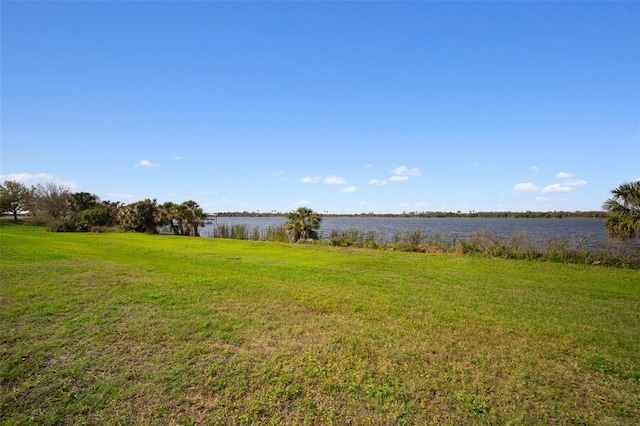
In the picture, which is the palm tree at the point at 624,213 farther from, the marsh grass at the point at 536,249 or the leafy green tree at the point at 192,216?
the leafy green tree at the point at 192,216

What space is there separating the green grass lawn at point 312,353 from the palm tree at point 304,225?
15.7m

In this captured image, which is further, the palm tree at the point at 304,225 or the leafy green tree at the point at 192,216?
the leafy green tree at the point at 192,216

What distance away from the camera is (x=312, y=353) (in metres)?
4.30

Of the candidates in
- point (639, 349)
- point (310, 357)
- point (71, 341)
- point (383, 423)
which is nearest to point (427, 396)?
point (383, 423)

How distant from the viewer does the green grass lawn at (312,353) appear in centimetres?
313

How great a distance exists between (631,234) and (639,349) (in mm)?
12682

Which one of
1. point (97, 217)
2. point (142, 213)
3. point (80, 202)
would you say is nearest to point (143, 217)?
point (142, 213)

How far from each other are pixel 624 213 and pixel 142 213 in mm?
38068

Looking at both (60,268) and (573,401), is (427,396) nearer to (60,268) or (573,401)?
(573,401)

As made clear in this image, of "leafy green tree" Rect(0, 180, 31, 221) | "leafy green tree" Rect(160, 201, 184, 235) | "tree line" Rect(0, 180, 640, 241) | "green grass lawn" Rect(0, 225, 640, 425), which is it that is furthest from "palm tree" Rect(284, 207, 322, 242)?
"leafy green tree" Rect(0, 180, 31, 221)

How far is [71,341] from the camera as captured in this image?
14.9ft

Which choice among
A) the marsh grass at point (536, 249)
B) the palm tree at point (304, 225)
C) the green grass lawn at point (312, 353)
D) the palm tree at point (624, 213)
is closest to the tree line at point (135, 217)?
the palm tree at point (304, 225)

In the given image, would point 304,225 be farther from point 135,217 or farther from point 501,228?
point 501,228

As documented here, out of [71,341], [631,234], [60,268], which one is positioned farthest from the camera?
[631,234]
